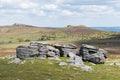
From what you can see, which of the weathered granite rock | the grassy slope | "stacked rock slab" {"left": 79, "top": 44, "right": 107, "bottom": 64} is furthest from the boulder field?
the grassy slope

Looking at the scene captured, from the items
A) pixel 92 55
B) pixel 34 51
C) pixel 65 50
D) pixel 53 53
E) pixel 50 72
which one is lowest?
pixel 50 72

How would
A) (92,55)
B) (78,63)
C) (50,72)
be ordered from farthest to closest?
(92,55), (78,63), (50,72)

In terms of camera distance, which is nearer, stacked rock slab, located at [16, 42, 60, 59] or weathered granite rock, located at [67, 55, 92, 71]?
weathered granite rock, located at [67, 55, 92, 71]

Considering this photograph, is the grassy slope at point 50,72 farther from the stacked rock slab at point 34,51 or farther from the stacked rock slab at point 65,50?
the stacked rock slab at point 65,50

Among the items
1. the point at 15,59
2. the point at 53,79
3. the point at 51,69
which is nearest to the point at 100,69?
the point at 51,69

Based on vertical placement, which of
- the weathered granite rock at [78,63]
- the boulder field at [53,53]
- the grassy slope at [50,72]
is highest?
the boulder field at [53,53]

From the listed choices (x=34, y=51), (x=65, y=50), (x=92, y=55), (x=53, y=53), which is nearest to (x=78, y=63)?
(x=92, y=55)

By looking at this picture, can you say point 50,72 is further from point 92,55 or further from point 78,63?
point 92,55

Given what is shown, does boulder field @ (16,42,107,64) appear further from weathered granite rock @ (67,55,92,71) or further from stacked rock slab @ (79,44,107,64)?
weathered granite rock @ (67,55,92,71)

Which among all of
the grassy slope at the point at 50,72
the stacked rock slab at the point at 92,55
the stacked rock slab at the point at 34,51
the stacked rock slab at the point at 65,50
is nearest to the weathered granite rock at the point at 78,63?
the grassy slope at the point at 50,72

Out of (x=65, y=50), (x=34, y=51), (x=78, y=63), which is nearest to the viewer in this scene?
(x=78, y=63)

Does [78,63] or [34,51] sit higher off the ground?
[34,51]

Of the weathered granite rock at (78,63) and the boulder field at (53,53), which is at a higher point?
the boulder field at (53,53)
